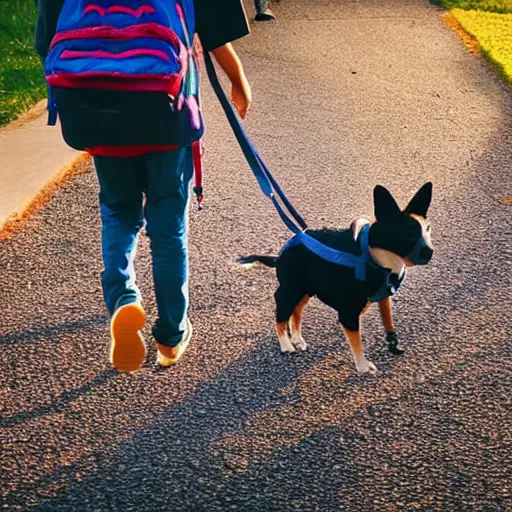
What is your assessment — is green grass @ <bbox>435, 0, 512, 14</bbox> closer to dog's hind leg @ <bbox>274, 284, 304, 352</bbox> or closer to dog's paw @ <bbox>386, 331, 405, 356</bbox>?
dog's paw @ <bbox>386, 331, 405, 356</bbox>

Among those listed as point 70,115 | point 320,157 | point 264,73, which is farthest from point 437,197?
point 264,73

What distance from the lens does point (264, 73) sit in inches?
364

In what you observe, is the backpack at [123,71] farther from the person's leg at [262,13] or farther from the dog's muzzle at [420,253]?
the person's leg at [262,13]

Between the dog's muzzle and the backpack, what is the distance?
94cm

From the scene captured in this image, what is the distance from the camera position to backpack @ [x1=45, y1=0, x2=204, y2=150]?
2.83 m

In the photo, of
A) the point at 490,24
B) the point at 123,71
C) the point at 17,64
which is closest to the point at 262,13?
the point at 490,24

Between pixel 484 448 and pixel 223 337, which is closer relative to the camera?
pixel 484 448

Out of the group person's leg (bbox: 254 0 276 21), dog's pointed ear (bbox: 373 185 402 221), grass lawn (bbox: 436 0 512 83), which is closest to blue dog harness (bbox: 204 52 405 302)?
dog's pointed ear (bbox: 373 185 402 221)

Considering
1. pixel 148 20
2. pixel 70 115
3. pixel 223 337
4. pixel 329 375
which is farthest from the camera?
pixel 223 337

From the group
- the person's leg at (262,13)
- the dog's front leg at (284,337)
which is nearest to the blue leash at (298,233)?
the dog's front leg at (284,337)

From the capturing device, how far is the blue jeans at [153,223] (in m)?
3.21

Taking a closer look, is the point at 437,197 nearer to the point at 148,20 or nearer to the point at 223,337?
the point at 223,337

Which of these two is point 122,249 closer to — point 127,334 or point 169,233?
point 169,233

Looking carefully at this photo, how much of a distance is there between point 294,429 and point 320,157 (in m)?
3.68
